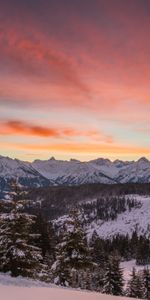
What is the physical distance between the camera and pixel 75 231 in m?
40.1

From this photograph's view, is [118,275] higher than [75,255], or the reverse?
[75,255]

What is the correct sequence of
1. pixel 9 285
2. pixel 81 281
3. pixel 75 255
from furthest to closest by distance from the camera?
pixel 81 281
pixel 75 255
pixel 9 285

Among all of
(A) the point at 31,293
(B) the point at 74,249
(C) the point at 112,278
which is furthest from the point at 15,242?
(C) the point at 112,278

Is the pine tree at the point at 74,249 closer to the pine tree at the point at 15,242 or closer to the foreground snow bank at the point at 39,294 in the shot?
the pine tree at the point at 15,242

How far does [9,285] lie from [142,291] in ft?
177

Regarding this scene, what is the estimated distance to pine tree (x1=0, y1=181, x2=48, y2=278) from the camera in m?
28.6

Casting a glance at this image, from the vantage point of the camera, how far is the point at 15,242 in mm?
29031

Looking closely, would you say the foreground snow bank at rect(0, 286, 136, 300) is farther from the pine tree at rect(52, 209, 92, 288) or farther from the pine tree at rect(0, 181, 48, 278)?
the pine tree at rect(52, 209, 92, 288)

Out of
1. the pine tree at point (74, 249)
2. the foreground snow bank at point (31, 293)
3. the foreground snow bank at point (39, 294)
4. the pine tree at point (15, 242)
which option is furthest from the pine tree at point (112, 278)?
the foreground snow bank at point (39, 294)

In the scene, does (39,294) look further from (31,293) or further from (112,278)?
(112,278)

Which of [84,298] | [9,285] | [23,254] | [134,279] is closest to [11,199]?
[23,254]

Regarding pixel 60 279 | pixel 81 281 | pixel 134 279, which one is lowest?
pixel 81 281

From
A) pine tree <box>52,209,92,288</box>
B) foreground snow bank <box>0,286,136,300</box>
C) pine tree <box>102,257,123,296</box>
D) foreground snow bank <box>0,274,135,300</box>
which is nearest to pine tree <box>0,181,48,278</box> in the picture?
foreground snow bank <box>0,274,135,300</box>

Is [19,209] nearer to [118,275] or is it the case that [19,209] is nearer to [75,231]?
[75,231]
